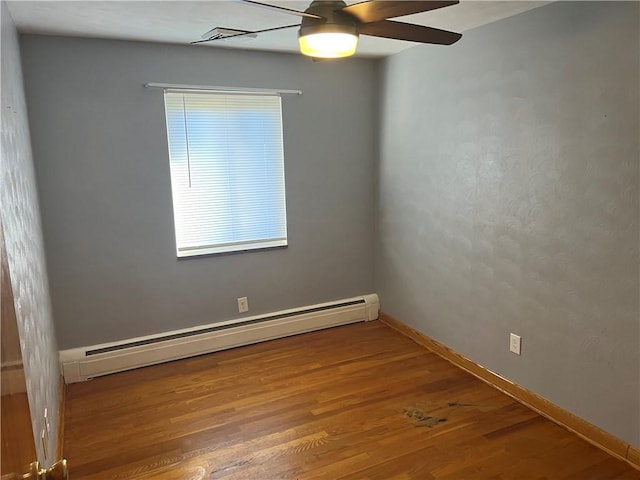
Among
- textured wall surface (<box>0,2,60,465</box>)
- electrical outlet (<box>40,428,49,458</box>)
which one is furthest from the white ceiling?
electrical outlet (<box>40,428,49,458</box>)

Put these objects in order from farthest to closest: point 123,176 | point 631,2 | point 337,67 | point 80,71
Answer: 1. point 337,67
2. point 123,176
3. point 80,71
4. point 631,2

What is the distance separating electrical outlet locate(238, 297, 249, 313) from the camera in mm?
3602

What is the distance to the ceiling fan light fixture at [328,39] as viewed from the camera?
1688 mm

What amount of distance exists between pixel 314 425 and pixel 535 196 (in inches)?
68.6

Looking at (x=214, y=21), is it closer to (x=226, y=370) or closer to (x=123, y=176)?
(x=123, y=176)

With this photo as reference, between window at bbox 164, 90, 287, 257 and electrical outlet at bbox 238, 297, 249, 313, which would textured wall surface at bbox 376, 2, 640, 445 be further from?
electrical outlet at bbox 238, 297, 249, 313

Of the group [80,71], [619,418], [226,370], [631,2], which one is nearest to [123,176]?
[80,71]

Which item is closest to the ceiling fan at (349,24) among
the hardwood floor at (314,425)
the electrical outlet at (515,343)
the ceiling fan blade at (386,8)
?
the ceiling fan blade at (386,8)

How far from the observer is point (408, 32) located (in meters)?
1.90

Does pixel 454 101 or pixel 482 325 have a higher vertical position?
pixel 454 101

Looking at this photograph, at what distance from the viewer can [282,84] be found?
346 centimetres

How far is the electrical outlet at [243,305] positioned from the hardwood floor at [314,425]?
1.21 ft

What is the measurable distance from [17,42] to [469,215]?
2866 millimetres

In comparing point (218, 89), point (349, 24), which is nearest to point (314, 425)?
point (349, 24)
